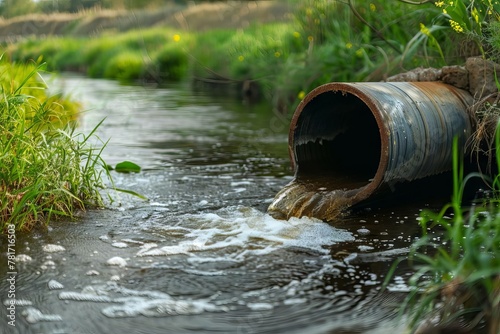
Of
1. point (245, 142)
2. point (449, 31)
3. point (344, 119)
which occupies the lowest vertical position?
point (245, 142)

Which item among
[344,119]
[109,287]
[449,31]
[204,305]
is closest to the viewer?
Result: [204,305]

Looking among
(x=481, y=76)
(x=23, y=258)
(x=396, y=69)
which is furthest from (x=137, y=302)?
(x=396, y=69)

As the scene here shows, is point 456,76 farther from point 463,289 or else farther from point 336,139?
point 463,289

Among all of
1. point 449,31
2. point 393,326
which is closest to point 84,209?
point 393,326

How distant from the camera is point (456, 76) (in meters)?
4.95

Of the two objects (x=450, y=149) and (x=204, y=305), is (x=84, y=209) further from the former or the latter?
(x=450, y=149)

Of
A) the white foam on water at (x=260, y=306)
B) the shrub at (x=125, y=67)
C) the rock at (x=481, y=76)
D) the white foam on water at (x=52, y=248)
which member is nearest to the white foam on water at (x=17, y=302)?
the white foam on water at (x=52, y=248)

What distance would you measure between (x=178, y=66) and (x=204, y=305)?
15.5 metres

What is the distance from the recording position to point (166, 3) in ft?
135

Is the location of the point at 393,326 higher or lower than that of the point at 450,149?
lower

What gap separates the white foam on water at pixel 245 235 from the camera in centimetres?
342

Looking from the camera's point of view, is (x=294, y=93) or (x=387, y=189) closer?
(x=387, y=189)

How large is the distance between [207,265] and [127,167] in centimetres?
232

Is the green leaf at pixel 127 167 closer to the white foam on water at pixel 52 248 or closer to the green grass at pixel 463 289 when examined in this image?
the white foam on water at pixel 52 248
